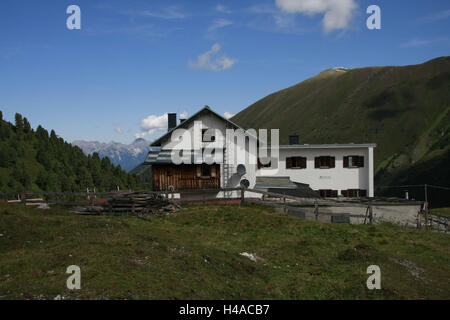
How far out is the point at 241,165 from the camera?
35.2m

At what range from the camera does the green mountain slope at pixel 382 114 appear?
97938 millimetres

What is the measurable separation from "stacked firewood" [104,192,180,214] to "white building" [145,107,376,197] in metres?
9.38

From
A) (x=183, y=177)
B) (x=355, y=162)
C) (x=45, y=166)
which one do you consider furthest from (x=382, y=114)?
(x=45, y=166)

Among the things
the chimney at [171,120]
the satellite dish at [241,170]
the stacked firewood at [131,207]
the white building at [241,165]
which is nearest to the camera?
the stacked firewood at [131,207]

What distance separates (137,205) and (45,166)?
11349 cm

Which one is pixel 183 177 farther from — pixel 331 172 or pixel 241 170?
pixel 331 172

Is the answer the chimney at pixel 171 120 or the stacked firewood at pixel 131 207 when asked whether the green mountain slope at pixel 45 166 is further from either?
the stacked firewood at pixel 131 207

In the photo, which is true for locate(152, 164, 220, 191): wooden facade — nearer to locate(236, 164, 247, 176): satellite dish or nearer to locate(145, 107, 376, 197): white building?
locate(145, 107, 376, 197): white building

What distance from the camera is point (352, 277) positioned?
10.9 meters

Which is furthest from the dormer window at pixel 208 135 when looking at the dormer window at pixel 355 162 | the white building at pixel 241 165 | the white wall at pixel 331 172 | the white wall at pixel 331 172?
the dormer window at pixel 355 162

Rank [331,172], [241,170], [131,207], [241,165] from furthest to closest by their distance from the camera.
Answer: [331,172]
[241,165]
[241,170]
[131,207]

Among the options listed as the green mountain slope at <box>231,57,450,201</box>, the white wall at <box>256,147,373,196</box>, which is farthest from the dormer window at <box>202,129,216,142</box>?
the green mountain slope at <box>231,57,450,201</box>
